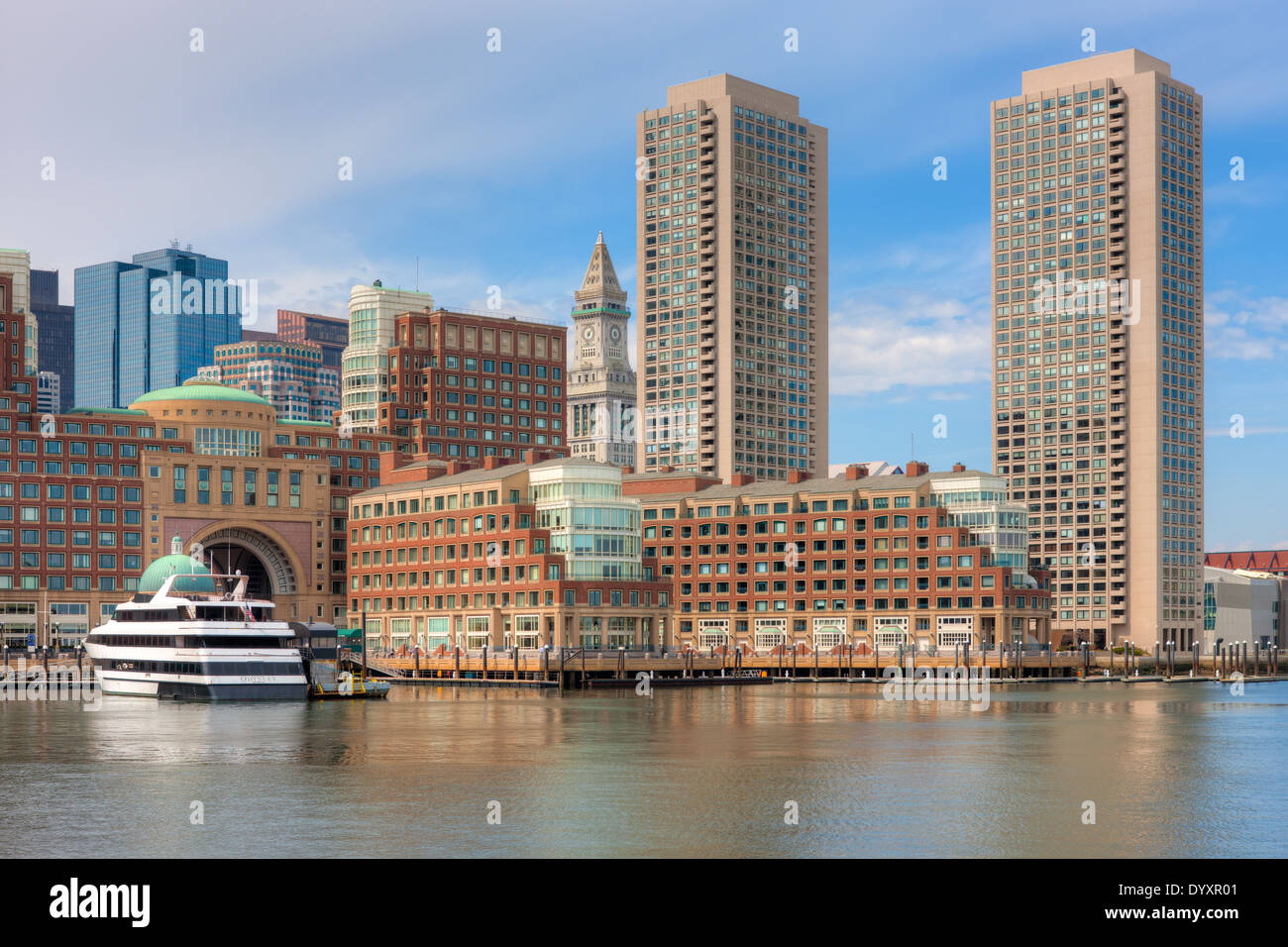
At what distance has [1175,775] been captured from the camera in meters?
82.9

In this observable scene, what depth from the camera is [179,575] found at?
14262cm

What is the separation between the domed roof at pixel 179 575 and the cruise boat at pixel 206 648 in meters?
0.12

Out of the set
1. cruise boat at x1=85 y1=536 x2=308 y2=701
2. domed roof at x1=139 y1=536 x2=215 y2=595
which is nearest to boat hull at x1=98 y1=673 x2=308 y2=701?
cruise boat at x1=85 y1=536 x2=308 y2=701

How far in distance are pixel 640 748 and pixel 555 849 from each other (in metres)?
37.8

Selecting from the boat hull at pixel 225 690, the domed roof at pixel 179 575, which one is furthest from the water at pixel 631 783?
the domed roof at pixel 179 575

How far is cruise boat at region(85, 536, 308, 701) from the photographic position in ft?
446

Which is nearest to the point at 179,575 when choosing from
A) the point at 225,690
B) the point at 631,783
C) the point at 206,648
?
the point at 206,648

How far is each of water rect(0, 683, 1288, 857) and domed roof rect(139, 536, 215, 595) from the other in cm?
1331

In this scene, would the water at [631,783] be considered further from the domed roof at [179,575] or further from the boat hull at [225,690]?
the domed roof at [179,575]

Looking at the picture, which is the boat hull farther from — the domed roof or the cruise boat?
the domed roof

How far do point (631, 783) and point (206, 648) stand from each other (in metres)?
69.9

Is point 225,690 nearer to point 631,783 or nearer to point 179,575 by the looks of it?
point 179,575
